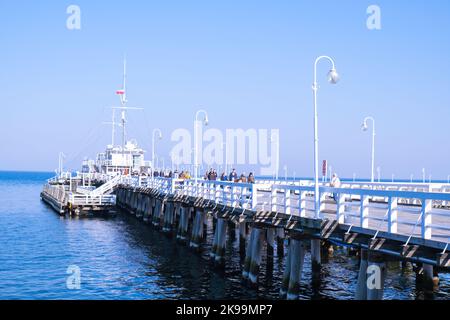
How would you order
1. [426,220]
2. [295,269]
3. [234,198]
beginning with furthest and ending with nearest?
[234,198] → [295,269] → [426,220]

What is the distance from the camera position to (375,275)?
1359 cm

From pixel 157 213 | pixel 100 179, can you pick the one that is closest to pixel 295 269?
pixel 157 213

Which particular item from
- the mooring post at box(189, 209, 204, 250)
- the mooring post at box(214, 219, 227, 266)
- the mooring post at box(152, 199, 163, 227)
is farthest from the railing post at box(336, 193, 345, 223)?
the mooring post at box(152, 199, 163, 227)

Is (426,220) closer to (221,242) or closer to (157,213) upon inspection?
(221,242)

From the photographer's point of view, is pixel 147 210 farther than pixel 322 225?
Yes

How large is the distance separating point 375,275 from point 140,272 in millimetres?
13698

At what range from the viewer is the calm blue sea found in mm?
20969

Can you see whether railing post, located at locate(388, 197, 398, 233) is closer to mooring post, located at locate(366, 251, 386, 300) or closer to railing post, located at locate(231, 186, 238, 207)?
mooring post, located at locate(366, 251, 386, 300)

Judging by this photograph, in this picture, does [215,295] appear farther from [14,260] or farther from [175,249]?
[14,260]

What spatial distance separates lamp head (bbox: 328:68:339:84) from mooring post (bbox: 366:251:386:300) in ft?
20.5

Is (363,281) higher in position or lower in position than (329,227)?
lower

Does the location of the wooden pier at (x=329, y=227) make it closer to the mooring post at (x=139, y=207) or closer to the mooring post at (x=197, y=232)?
the mooring post at (x=197, y=232)

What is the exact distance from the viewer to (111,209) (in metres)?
51.2
